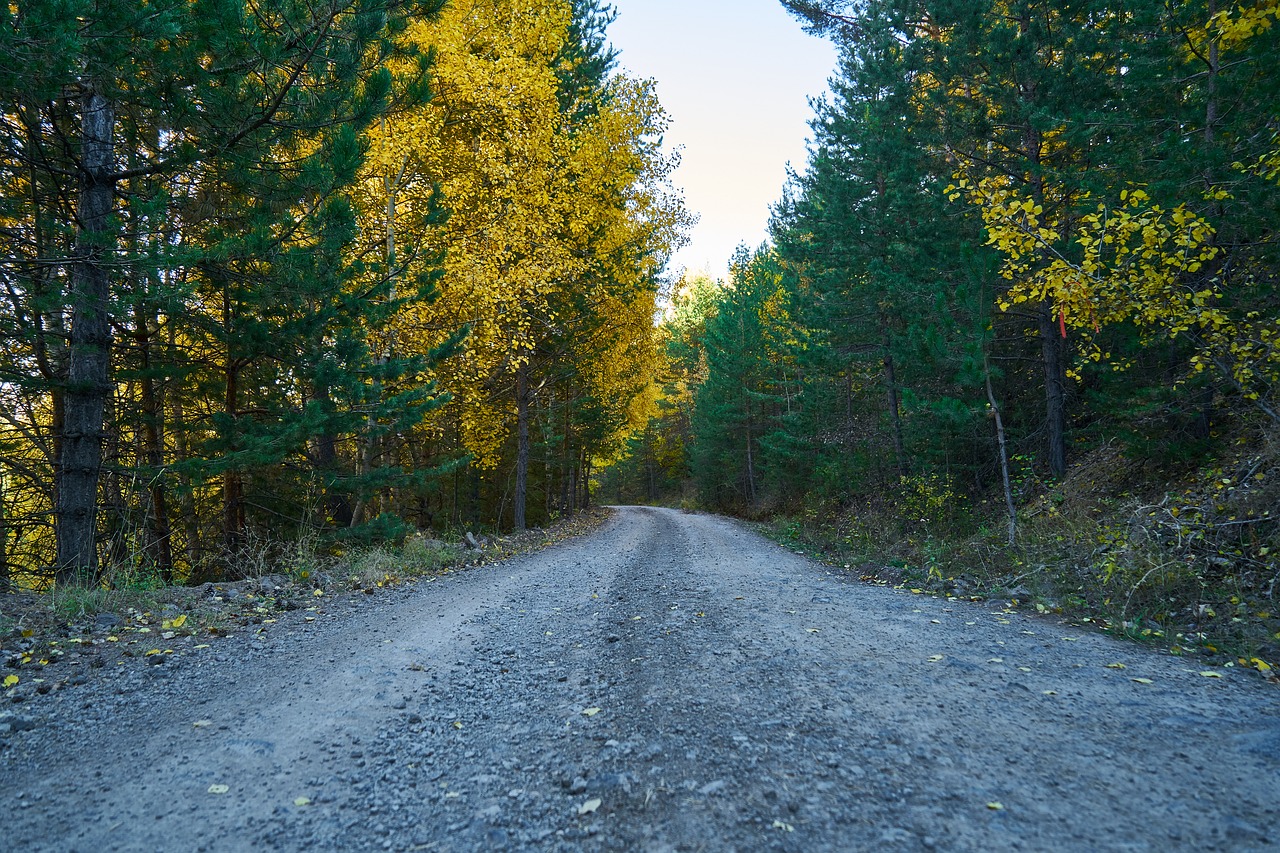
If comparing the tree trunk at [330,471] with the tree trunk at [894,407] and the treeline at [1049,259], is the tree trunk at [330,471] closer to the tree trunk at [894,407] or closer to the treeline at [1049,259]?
the treeline at [1049,259]

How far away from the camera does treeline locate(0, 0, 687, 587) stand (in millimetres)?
5203

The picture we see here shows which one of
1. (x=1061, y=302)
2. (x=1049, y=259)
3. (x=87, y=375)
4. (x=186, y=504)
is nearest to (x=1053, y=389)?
(x=1049, y=259)

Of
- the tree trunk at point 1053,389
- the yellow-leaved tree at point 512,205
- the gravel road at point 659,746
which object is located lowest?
the gravel road at point 659,746

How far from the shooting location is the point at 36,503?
8.73 meters

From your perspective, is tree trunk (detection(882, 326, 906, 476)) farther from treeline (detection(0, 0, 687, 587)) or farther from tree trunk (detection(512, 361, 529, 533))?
tree trunk (detection(512, 361, 529, 533))

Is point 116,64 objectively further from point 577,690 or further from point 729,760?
point 729,760

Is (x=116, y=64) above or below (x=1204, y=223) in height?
above

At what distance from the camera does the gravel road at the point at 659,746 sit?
193cm

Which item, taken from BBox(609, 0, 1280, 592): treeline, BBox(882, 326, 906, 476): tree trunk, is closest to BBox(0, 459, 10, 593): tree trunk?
BBox(609, 0, 1280, 592): treeline

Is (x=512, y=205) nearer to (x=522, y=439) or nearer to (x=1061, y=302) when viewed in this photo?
(x=522, y=439)

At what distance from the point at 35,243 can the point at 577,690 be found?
6695mm

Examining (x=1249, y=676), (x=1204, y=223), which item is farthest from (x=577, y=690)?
(x=1204, y=223)

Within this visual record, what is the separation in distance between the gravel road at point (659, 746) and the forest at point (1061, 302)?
6.05ft

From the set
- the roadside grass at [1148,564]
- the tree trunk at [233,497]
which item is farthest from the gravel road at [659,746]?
the tree trunk at [233,497]
